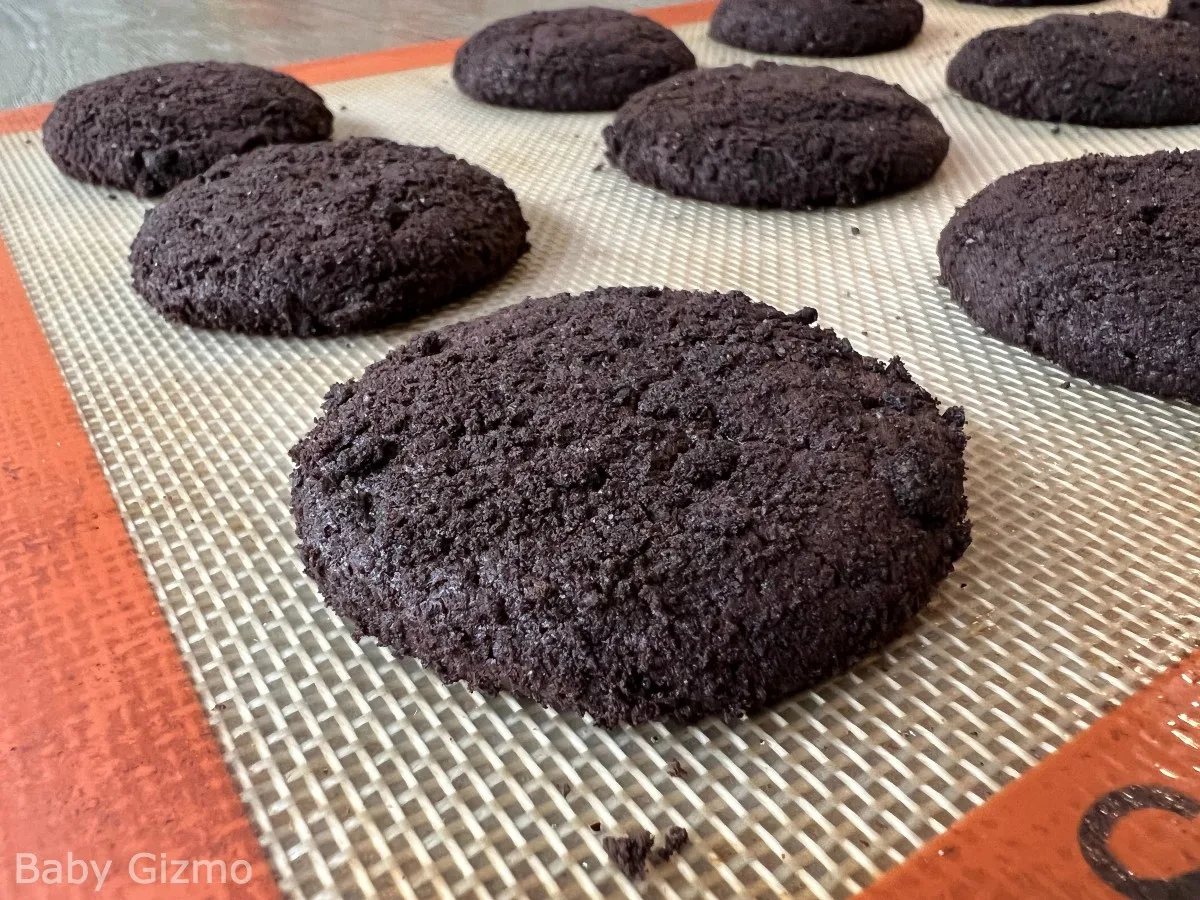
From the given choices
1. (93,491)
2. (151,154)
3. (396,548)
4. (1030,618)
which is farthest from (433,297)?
(1030,618)

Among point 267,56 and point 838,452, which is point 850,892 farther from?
point 267,56

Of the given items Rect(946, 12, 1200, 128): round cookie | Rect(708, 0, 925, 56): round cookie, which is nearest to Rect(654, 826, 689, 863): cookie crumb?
Rect(946, 12, 1200, 128): round cookie

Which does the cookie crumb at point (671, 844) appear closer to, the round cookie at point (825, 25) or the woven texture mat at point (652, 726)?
the woven texture mat at point (652, 726)

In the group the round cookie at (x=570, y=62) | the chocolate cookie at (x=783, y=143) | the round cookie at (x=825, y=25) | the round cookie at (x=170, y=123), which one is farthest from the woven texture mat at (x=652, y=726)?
the round cookie at (x=825, y=25)

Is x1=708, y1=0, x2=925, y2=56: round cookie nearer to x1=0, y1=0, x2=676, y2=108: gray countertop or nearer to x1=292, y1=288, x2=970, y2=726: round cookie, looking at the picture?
x1=0, y1=0, x2=676, y2=108: gray countertop

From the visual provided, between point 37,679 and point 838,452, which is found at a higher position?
point 838,452

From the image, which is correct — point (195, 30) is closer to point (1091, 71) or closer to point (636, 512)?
point (1091, 71)
